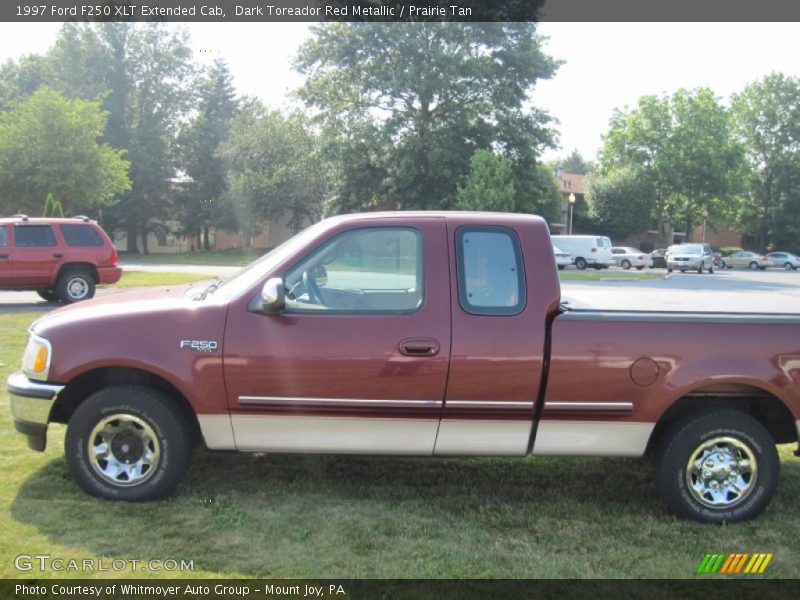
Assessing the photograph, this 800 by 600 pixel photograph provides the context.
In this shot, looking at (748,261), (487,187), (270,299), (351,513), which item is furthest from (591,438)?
(748,261)

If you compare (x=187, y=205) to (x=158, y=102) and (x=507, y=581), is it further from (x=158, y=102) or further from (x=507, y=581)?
(x=507, y=581)

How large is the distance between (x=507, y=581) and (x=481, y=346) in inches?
54.5

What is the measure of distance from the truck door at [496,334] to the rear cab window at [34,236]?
12867mm

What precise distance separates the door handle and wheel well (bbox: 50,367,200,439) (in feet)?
4.83

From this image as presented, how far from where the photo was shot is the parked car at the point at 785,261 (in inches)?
2163

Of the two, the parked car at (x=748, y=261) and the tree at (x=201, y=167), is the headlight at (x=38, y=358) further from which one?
the parked car at (x=748, y=261)

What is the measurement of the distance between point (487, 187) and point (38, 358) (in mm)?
32404

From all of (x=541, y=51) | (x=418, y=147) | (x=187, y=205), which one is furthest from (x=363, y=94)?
(x=187, y=205)

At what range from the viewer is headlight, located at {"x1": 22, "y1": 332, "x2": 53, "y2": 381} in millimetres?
4641

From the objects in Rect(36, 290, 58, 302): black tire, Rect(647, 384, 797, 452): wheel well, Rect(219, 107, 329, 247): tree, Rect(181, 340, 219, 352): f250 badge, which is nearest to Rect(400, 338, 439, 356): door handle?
Rect(181, 340, 219, 352): f250 badge

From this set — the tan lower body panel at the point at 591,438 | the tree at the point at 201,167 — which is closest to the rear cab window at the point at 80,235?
the tan lower body panel at the point at 591,438

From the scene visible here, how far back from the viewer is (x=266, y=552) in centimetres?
408

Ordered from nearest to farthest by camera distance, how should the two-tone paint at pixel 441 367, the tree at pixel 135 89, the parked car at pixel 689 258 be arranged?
the two-tone paint at pixel 441 367, the parked car at pixel 689 258, the tree at pixel 135 89

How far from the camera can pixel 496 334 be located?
4.50 metres
